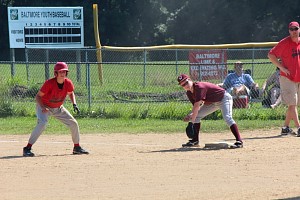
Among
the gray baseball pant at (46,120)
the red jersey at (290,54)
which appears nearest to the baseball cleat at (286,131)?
the red jersey at (290,54)

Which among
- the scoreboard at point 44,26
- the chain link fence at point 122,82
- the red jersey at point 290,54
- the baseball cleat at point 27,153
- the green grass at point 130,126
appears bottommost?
the green grass at point 130,126

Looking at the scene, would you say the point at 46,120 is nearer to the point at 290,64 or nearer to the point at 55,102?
the point at 55,102

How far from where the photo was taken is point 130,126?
18109 mm

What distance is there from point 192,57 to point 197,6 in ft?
88.0

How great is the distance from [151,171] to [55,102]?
8.79ft

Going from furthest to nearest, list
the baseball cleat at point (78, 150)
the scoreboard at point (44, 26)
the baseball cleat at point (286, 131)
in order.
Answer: the scoreboard at point (44, 26) < the baseball cleat at point (286, 131) < the baseball cleat at point (78, 150)

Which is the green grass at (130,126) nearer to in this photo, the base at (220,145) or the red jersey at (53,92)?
the base at (220,145)

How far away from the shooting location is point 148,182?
1077 cm

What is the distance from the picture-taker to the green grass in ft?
57.0

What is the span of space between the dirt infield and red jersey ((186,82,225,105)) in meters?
0.88

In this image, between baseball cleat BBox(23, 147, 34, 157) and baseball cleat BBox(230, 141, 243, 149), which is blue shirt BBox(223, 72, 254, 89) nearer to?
baseball cleat BBox(230, 141, 243, 149)

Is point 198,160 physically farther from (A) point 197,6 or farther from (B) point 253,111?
(A) point 197,6

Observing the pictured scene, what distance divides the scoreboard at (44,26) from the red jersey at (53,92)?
15.9 meters

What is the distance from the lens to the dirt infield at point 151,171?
10.0m
